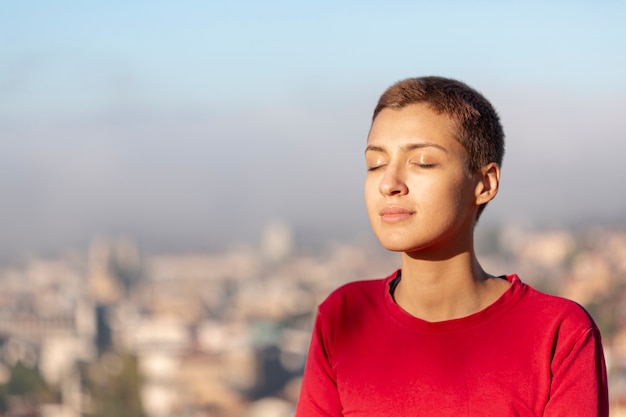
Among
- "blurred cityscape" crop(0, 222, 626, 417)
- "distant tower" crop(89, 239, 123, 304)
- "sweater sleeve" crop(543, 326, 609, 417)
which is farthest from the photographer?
"distant tower" crop(89, 239, 123, 304)

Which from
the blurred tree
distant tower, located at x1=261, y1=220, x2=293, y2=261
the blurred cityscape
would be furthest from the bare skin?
distant tower, located at x1=261, y1=220, x2=293, y2=261

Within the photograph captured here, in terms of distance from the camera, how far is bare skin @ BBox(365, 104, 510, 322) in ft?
1.90

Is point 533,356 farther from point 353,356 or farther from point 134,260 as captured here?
point 134,260

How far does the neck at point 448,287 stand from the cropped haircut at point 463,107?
57 mm

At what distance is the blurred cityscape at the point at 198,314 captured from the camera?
21.4 meters

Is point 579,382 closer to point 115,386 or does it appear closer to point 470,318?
point 470,318

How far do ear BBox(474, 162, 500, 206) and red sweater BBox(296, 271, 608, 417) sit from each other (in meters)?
0.05

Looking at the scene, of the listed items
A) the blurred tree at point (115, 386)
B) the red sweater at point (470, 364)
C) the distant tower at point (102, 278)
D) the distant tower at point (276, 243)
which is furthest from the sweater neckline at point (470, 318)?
the distant tower at point (276, 243)

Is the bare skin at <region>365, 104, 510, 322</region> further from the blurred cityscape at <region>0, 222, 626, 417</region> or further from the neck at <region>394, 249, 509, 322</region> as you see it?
the blurred cityscape at <region>0, 222, 626, 417</region>

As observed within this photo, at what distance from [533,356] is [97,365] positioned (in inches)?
947

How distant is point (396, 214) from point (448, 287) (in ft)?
0.19

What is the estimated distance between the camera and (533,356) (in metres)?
0.57

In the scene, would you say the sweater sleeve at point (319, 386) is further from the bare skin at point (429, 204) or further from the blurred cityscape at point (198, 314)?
the blurred cityscape at point (198, 314)

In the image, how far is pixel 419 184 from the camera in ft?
1.89
